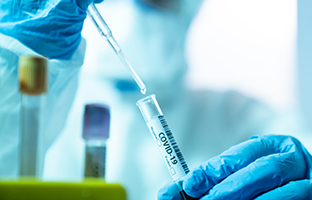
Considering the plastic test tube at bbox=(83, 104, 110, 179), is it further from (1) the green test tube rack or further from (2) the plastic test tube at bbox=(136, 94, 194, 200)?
(2) the plastic test tube at bbox=(136, 94, 194, 200)

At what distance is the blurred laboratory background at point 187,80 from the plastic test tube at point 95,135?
1.71ft

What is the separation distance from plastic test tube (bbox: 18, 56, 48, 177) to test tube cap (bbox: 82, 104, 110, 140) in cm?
7

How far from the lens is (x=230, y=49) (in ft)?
3.92

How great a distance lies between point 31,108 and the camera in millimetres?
455

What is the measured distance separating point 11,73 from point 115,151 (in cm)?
41

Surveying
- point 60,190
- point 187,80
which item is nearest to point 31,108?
point 60,190

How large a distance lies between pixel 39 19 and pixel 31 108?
0.42 meters

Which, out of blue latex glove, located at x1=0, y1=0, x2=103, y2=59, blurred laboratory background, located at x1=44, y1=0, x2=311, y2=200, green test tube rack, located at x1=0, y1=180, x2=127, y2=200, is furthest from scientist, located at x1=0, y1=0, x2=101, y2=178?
green test tube rack, located at x1=0, y1=180, x2=127, y2=200

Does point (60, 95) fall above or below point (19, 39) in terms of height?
below

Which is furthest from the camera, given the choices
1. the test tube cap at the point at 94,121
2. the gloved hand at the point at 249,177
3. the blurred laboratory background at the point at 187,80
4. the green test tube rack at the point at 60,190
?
the blurred laboratory background at the point at 187,80

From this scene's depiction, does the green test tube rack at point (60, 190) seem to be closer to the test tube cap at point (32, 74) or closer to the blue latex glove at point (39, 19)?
the test tube cap at point (32, 74)

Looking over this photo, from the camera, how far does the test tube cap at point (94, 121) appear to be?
0.49 meters

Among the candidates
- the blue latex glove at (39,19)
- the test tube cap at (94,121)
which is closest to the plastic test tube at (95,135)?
the test tube cap at (94,121)

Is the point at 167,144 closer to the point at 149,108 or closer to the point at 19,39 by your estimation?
the point at 149,108
